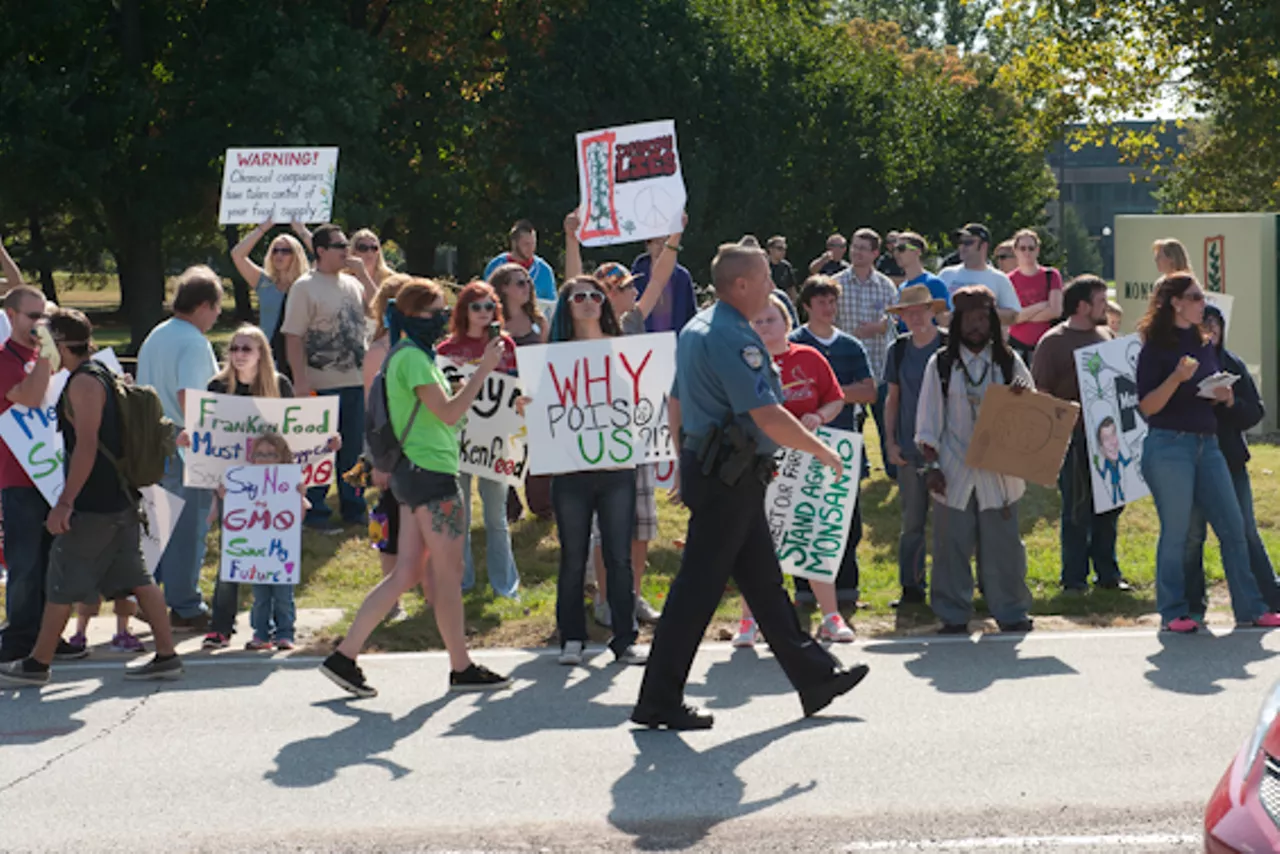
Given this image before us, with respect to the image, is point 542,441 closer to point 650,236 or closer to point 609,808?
point 650,236

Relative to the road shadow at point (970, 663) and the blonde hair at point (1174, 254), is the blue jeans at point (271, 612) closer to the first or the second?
the road shadow at point (970, 663)

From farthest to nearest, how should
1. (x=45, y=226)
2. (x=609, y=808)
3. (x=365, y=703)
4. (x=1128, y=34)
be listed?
(x=45, y=226) → (x=1128, y=34) → (x=365, y=703) → (x=609, y=808)

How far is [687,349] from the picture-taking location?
7.39m

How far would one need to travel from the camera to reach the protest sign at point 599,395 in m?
8.98

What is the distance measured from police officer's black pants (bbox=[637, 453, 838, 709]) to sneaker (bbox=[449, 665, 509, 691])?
1043mm

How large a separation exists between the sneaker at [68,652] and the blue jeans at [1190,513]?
217 inches

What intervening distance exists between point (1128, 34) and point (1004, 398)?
23.3 metres

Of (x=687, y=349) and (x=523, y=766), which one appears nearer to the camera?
(x=523, y=766)

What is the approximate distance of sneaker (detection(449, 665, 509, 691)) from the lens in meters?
8.20

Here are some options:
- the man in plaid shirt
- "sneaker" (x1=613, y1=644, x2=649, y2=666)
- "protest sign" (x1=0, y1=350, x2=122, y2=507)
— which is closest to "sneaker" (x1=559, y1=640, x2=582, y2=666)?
"sneaker" (x1=613, y1=644, x2=649, y2=666)

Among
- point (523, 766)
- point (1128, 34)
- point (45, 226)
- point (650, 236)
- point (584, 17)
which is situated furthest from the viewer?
point (45, 226)

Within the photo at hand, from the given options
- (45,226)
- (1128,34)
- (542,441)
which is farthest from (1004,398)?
(45,226)

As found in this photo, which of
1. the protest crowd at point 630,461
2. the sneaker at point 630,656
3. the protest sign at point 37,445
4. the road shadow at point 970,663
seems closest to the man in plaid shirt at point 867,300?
the protest crowd at point 630,461

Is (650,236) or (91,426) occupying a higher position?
(650,236)
